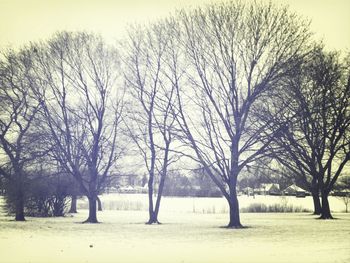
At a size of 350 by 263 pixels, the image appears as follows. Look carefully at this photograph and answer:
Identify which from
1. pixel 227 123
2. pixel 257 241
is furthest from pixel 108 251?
pixel 227 123

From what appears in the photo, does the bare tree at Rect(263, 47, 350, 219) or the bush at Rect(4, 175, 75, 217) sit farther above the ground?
the bare tree at Rect(263, 47, 350, 219)

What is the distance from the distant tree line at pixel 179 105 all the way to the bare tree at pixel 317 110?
99 millimetres

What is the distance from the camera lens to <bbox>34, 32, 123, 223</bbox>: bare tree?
2086 centimetres

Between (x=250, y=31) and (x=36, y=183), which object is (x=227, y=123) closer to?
(x=250, y=31)

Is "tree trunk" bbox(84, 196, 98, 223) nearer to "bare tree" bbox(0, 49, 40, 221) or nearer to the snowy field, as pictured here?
the snowy field

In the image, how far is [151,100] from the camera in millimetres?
21438

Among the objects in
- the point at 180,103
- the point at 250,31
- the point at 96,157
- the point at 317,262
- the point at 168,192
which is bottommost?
the point at 317,262

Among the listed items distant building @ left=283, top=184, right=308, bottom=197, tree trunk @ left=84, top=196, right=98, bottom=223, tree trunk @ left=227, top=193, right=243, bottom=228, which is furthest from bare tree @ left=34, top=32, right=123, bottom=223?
distant building @ left=283, top=184, right=308, bottom=197

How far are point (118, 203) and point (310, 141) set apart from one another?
1346cm

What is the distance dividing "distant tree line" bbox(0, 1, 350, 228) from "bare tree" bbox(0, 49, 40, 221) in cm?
7

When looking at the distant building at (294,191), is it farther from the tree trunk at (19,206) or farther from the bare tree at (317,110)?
the tree trunk at (19,206)

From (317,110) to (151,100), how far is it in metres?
8.48

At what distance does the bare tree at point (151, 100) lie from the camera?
67.3 ft

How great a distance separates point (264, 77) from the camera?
725 inches
